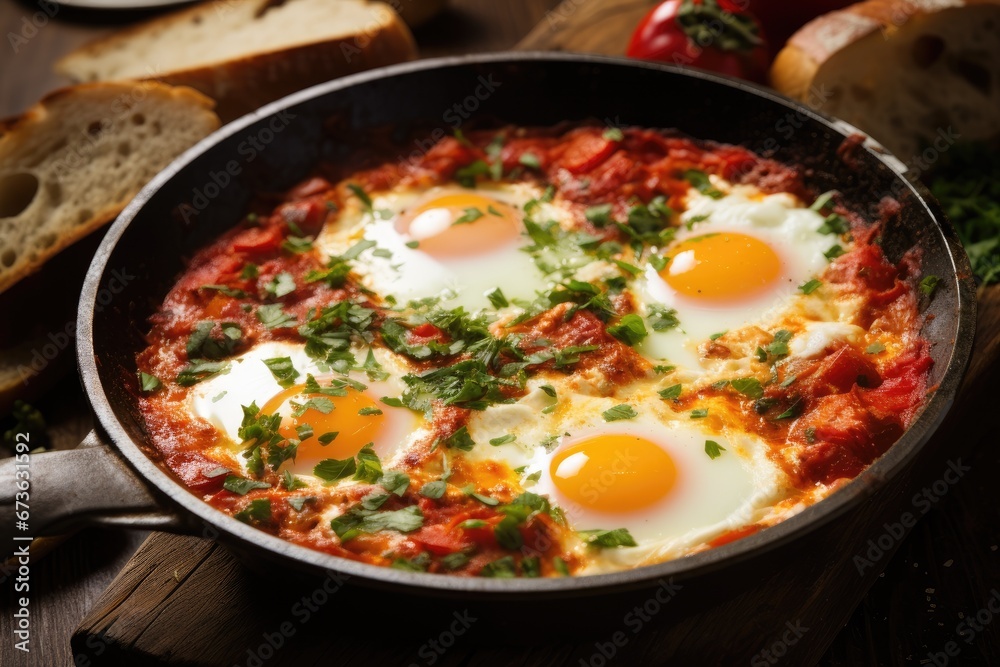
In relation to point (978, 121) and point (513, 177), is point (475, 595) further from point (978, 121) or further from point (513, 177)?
point (978, 121)

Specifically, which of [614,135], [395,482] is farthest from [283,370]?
[614,135]

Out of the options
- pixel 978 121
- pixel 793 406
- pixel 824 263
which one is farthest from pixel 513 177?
pixel 978 121

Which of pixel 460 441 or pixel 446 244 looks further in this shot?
pixel 446 244

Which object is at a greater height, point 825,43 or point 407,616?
point 825,43

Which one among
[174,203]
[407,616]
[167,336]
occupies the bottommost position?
[407,616]

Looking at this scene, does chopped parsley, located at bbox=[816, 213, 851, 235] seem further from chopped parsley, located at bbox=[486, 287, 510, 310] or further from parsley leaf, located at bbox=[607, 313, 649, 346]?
chopped parsley, located at bbox=[486, 287, 510, 310]

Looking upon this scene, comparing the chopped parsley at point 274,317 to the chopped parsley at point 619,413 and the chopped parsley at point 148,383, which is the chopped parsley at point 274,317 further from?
the chopped parsley at point 619,413

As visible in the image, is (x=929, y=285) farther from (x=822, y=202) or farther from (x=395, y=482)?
(x=395, y=482)
